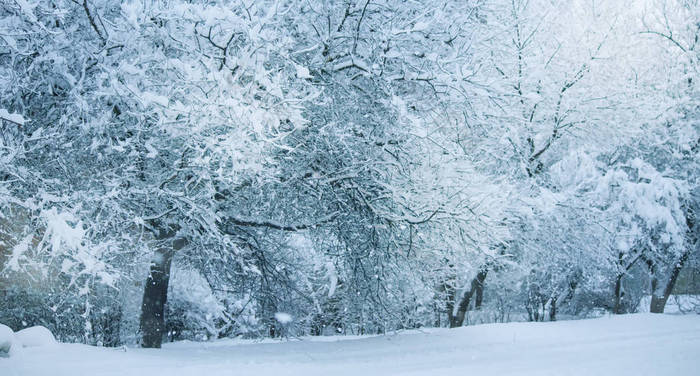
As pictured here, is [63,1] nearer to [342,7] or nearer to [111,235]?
[111,235]

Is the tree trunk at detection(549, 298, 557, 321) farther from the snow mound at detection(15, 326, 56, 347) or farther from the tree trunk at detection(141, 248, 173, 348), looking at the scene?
the snow mound at detection(15, 326, 56, 347)

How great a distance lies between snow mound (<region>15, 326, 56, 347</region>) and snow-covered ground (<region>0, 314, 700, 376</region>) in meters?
0.13

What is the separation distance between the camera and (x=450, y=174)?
7348 millimetres

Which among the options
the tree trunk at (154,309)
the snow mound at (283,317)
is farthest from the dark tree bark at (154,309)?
the snow mound at (283,317)

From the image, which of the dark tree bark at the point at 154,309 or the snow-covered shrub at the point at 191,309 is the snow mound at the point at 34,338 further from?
the snow-covered shrub at the point at 191,309

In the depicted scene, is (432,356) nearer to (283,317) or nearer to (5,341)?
(283,317)

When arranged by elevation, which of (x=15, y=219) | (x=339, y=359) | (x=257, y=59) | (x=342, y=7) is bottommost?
(x=339, y=359)

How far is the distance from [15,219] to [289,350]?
3.63 meters

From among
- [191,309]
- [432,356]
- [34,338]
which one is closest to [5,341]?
[34,338]

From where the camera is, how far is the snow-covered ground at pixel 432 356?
15.8ft

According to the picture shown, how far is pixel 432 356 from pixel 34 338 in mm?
4168

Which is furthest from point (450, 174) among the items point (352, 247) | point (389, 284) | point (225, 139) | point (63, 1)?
point (63, 1)

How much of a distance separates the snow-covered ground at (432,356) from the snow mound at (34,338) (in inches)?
5.1

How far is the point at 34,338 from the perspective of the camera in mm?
5121
